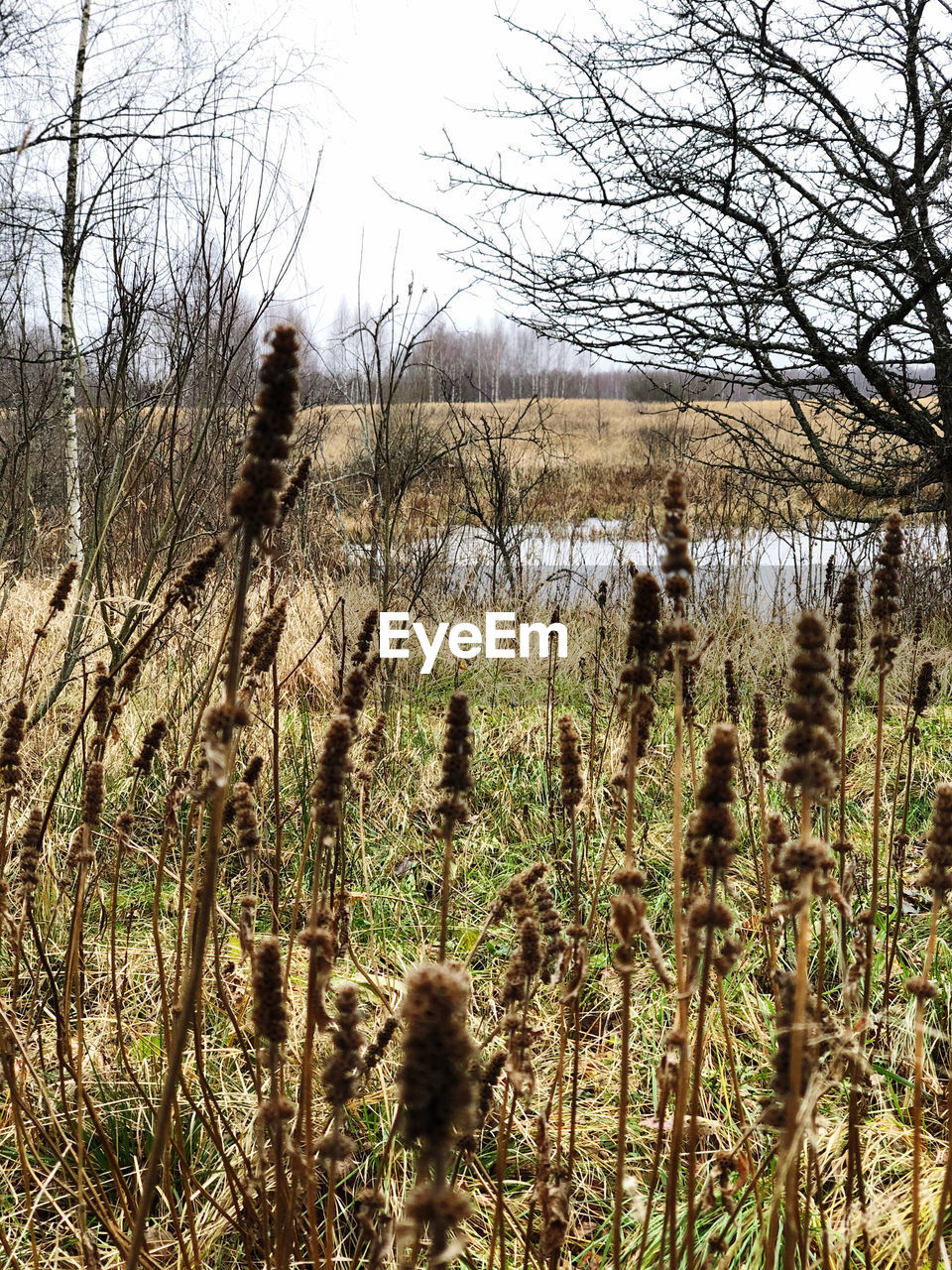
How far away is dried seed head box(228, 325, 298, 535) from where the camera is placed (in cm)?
69

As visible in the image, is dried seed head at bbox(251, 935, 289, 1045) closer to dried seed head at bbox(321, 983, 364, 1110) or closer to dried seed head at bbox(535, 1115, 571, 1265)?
dried seed head at bbox(321, 983, 364, 1110)

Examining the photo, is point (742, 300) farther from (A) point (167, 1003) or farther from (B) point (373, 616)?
(A) point (167, 1003)

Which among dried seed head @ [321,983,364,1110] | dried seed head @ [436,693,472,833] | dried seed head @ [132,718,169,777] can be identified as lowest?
dried seed head @ [321,983,364,1110]

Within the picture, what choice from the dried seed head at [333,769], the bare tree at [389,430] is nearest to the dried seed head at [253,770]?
the dried seed head at [333,769]

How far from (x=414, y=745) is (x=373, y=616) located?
316 cm

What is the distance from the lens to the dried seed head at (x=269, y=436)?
0.69m

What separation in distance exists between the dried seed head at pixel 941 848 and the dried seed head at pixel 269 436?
0.83m

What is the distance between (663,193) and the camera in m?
4.56

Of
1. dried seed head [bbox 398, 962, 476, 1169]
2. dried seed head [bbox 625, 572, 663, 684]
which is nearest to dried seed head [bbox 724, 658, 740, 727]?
dried seed head [bbox 625, 572, 663, 684]

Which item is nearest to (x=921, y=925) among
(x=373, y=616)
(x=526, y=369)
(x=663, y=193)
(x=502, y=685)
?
(x=373, y=616)

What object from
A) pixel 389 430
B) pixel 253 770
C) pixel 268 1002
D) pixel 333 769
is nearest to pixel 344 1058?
pixel 268 1002

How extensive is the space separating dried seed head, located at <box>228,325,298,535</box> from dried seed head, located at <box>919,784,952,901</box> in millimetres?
834

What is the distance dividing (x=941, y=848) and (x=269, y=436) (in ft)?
2.96

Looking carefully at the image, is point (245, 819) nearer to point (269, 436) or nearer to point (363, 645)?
point (363, 645)
